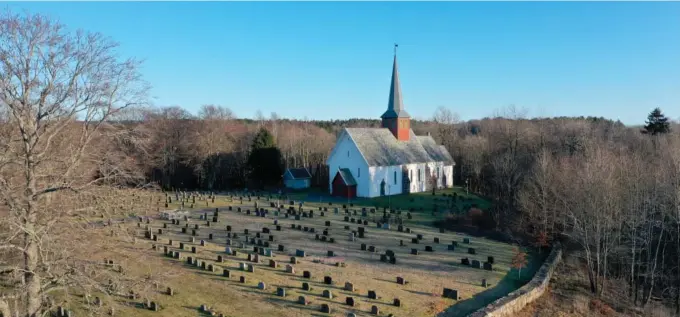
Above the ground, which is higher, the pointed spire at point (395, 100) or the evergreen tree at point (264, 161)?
the pointed spire at point (395, 100)

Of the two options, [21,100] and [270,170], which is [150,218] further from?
[270,170]

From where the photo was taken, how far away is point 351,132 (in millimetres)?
46875

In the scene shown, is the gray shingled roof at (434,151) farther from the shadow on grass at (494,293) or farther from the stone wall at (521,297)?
the stone wall at (521,297)

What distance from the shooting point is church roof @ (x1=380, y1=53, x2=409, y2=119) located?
51.5 m

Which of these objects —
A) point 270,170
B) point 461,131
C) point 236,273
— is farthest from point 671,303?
point 461,131

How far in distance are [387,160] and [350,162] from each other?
3.86 meters

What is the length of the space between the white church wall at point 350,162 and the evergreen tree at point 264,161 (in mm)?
12922

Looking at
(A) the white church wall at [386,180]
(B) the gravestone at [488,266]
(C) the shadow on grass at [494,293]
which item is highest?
(A) the white church wall at [386,180]

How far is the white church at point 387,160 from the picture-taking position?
4553 centimetres

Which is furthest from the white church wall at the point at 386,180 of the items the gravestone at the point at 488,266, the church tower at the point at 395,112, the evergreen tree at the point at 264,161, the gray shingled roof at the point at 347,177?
the gravestone at the point at 488,266

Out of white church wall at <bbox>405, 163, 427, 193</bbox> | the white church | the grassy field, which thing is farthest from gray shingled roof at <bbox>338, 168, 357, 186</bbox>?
the grassy field

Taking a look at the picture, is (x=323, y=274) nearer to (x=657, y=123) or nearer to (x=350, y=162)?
(x=350, y=162)

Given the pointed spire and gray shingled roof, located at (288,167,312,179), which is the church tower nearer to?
the pointed spire

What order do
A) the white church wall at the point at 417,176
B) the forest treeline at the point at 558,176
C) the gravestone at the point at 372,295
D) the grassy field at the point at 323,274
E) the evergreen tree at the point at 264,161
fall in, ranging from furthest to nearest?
1. the evergreen tree at the point at 264,161
2. the white church wall at the point at 417,176
3. the forest treeline at the point at 558,176
4. the gravestone at the point at 372,295
5. the grassy field at the point at 323,274
